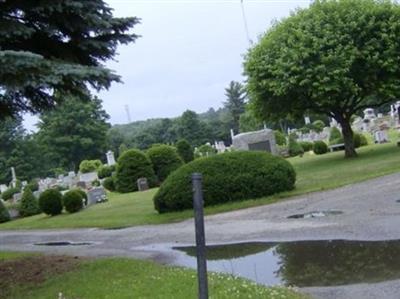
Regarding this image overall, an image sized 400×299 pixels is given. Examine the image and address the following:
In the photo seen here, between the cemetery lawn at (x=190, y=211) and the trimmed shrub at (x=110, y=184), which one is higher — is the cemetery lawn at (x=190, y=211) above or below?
below

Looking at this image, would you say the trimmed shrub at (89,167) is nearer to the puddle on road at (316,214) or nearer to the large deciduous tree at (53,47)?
the puddle on road at (316,214)

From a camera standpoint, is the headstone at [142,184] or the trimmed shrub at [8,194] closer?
the headstone at [142,184]

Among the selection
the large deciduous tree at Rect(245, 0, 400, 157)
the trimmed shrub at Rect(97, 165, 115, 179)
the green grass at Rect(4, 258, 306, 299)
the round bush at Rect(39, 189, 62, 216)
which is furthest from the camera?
the trimmed shrub at Rect(97, 165, 115, 179)

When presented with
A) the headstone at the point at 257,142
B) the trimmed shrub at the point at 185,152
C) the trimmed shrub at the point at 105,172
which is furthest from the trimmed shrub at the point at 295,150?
the trimmed shrub at the point at 105,172

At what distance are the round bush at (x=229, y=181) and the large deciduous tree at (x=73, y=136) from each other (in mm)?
65146

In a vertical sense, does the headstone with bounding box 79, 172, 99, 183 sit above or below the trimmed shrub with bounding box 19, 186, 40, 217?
above

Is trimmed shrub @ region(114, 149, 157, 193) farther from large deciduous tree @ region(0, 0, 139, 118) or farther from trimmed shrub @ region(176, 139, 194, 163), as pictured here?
large deciduous tree @ region(0, 0, 139, 118)

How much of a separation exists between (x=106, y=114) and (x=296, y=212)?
266 ft

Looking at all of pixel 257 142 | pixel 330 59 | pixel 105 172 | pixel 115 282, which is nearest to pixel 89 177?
pixel 105 172

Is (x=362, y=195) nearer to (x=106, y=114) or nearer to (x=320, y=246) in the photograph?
(x=320, y=246)

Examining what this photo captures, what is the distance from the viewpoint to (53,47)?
368 inches

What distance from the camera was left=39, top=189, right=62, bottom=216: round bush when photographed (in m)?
25.9

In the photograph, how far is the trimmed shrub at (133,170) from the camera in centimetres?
3109

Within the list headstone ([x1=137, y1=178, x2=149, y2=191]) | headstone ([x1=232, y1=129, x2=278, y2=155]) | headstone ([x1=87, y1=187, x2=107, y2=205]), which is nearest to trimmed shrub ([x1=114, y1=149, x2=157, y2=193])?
headstone ([x1=137, y1=178, x2=149, y2=191])
